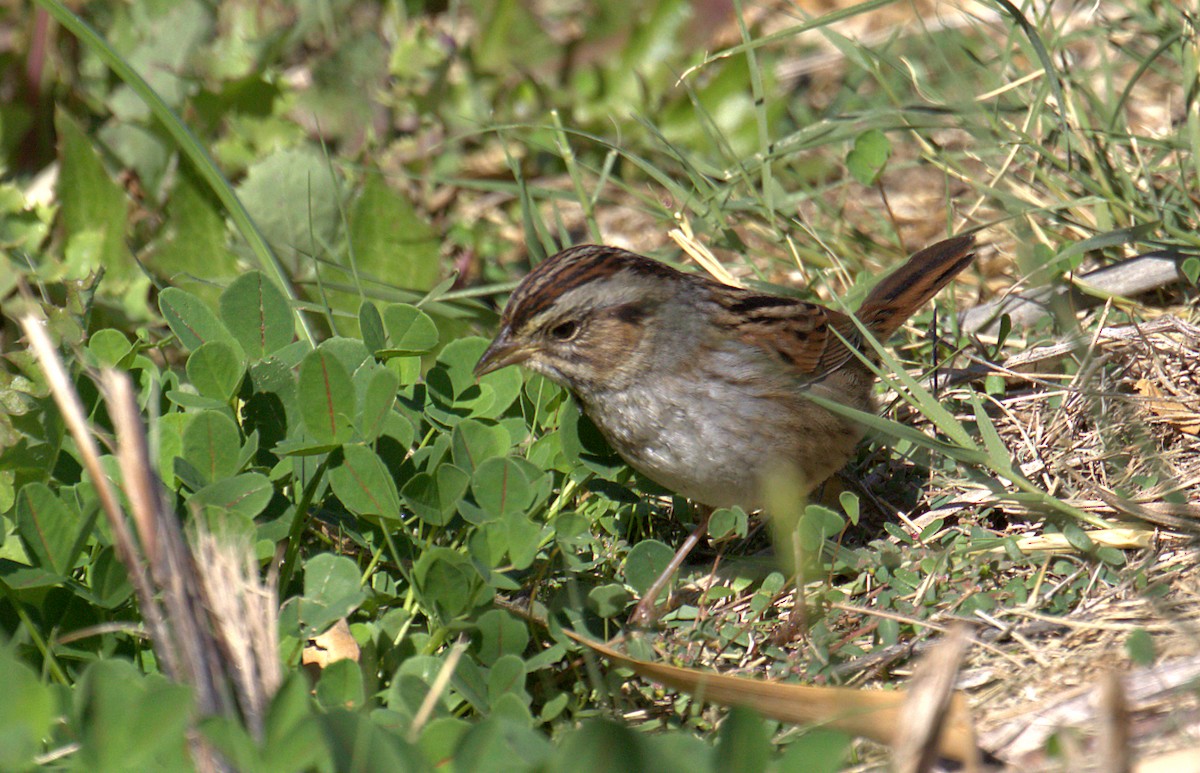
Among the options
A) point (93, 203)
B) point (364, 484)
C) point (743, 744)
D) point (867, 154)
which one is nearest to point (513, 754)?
point (743, 744)

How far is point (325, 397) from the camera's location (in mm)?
2742

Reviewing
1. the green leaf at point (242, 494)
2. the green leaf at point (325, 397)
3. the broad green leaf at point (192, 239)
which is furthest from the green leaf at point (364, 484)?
the broad green leaf at point (192, 239)

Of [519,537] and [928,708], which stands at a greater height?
[519,537]

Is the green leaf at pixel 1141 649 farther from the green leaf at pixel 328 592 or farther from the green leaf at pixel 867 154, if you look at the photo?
the green leaf at pixel 867 154

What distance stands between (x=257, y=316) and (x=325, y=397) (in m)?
0.49

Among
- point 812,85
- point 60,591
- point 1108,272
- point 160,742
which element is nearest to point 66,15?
point 60,591

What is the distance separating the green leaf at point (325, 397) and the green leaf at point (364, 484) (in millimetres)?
59

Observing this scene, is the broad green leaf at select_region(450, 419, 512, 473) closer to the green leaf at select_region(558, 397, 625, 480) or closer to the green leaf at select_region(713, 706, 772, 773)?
the green leaf at select_region(558, 397, 625, 480)

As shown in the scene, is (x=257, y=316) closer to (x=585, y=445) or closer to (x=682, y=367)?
(x=585, y=445)

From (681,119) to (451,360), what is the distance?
8.49ft

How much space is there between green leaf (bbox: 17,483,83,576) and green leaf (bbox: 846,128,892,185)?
2.45m

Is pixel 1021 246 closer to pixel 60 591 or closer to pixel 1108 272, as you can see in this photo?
pixel 1108 272

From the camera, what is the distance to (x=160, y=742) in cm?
192

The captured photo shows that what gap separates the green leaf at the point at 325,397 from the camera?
8.93 ft
